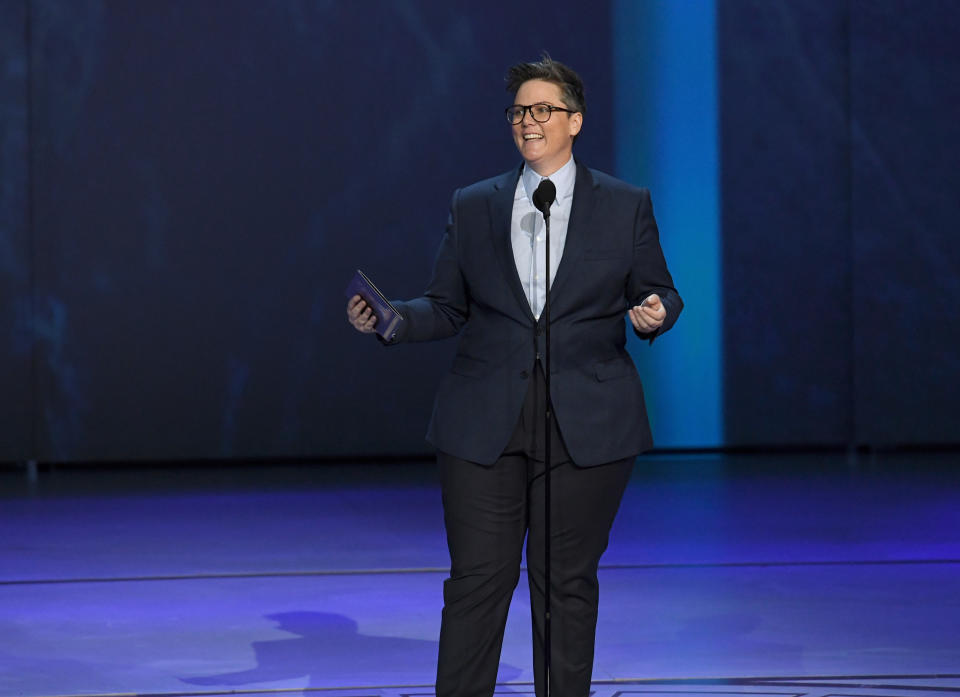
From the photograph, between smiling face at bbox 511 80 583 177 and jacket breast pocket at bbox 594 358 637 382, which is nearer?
smiling face at bbox 511 80 583 177

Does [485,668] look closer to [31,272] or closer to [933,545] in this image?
[933,545]

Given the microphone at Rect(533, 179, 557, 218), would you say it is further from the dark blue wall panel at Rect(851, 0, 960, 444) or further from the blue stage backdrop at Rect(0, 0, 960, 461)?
the dark blue wall panel at Rect(851, 0, 960, 444)

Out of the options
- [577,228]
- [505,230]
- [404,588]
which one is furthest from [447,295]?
[404,588]

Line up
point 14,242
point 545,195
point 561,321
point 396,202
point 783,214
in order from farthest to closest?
point 783,214
point 396,202
point 14,242
point 561,321
point 545,195

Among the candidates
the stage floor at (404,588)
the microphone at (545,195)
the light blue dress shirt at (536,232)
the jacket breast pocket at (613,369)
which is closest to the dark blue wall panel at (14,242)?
the stage floor at (404,588)

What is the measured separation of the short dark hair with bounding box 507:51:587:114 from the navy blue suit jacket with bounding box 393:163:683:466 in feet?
0.60

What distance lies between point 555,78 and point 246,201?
5985 millimetres

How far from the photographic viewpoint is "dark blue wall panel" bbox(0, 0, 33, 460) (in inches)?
338

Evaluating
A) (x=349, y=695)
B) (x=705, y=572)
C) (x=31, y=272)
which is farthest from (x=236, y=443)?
(x=349, y=695)

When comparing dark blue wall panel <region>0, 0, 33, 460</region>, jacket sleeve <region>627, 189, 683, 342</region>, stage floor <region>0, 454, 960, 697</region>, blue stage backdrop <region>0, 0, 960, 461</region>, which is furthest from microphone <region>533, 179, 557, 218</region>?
dark blue wall panel <region>0, 0, 33, 460</region>

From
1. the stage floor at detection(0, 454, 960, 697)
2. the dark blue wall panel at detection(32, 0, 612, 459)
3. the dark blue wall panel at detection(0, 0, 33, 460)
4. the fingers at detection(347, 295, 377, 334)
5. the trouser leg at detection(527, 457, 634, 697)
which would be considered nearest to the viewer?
the fingers at detection(347, 295, 377, 334)

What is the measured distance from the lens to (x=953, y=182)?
9398 millimetres

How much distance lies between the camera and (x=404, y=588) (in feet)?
16.9

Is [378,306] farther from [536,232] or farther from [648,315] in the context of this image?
[648,315]
